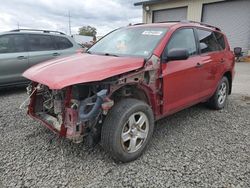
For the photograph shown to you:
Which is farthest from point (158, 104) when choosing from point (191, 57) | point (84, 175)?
point (84, 175)

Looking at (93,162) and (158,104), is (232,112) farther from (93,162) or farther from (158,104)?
(93,162)

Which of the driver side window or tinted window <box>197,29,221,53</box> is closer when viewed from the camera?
the driver side window

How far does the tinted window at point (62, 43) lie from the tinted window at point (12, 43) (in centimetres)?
94

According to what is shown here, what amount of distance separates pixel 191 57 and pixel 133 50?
1003mm

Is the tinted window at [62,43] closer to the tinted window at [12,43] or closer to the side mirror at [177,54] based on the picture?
the tinted window at [12,43]

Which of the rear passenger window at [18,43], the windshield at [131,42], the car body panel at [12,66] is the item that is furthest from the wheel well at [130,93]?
the rear passenger window at [18,43]

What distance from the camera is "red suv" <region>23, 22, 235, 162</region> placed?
2393 mm

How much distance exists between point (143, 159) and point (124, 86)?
0.93 meters

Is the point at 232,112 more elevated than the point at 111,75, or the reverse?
the point at 111,75

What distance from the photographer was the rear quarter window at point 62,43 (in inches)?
246

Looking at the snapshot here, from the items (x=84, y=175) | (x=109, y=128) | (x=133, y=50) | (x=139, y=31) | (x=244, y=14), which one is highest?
(x=244, y=14)

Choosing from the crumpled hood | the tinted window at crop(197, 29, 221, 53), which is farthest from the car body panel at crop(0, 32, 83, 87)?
the tinted window at crop(197, 29, 221, 53)

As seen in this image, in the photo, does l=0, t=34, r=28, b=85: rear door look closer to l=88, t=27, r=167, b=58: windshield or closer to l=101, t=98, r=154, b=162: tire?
l=88, t=27, r=167, b=58: windshield

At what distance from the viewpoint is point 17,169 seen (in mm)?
2498
